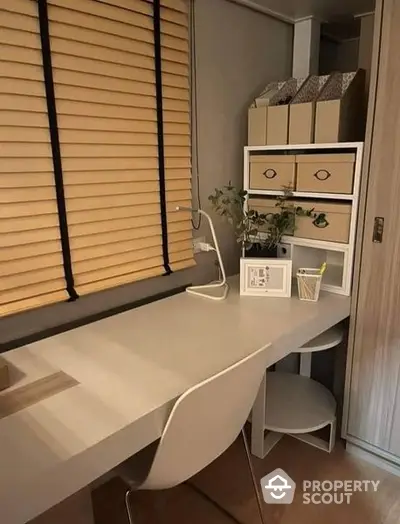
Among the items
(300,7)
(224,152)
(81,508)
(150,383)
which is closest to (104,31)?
(224,152)

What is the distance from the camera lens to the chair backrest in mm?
958

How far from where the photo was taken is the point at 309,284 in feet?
5.47

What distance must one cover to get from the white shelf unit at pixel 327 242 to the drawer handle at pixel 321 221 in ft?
0.23

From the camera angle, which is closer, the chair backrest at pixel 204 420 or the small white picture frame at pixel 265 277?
the chair backrest at pixel 204 420

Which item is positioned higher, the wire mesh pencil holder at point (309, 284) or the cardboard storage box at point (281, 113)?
the cardboard storage box at point (281, 113)

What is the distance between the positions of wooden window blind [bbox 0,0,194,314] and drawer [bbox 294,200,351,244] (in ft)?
1.65

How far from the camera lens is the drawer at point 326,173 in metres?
1.62

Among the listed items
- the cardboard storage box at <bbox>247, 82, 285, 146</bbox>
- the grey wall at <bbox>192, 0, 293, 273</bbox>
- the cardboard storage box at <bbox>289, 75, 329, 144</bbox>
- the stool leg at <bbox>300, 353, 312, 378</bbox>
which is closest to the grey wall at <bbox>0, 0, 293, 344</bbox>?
the grey wall at <bbox>192, 0, 293, 273</bbox>

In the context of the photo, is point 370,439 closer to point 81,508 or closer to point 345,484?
point 345,484

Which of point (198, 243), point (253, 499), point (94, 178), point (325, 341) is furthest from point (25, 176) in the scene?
point (253, 499)

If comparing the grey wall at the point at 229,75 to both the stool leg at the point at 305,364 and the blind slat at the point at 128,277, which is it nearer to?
the blind slat at the point at 128,277

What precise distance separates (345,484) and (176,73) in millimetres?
1768

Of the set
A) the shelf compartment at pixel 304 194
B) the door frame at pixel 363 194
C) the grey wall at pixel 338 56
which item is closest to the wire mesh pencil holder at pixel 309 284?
the door frame at pixel 363 194

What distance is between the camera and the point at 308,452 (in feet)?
6.07
